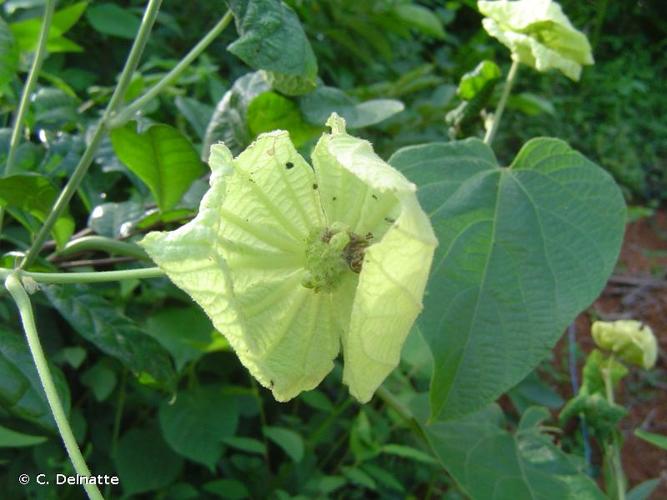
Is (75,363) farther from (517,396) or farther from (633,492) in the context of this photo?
(517,396)

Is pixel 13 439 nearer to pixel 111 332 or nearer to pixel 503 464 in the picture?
pixel 111 332

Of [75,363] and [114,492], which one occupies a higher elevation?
[75,363]

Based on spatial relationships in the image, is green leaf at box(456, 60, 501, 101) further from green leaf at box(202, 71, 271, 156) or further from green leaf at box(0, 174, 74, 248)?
green leaf at box(0, 174, 74, 248)

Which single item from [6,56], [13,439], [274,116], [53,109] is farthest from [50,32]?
[13,439]

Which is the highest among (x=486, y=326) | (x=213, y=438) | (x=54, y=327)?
(x=486, y=326)

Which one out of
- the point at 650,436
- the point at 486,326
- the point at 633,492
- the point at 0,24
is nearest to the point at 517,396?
the point at 633,492

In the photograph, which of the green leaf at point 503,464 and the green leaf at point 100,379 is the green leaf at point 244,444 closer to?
the green leaf at point 100,379
